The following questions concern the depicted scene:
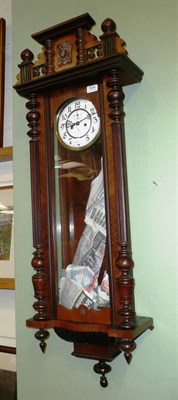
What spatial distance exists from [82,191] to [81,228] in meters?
0.10

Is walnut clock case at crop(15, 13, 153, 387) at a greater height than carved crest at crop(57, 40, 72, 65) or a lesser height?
lesser

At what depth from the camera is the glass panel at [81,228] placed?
805 mm

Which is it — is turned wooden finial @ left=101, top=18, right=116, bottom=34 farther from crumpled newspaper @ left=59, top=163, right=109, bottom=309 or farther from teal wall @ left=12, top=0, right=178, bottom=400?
crumpled newspaper @ left=59, top=163, right=109, bottom=309

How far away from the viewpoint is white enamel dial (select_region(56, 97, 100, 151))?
819mm

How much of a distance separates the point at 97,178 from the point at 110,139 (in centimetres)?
11

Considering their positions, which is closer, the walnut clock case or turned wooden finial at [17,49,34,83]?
the walnut clock case

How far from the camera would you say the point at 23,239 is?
39.6 inches

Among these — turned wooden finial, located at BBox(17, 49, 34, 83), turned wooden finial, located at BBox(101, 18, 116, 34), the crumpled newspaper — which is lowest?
the crumpled newspaper

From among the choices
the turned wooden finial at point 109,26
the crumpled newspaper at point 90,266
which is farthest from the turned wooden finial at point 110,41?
the crumpled newspaper at point 90,266

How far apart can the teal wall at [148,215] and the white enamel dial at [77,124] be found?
0.10 m

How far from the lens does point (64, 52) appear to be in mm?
811

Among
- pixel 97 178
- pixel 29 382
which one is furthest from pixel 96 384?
pixel 97 178

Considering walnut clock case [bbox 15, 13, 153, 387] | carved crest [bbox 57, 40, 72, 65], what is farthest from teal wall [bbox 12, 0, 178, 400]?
carved crest [bbox 57, 40, 72, 65]

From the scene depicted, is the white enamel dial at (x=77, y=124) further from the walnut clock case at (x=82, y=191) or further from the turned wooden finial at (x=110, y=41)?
the turned wooden finial at (x=110, y=41)
